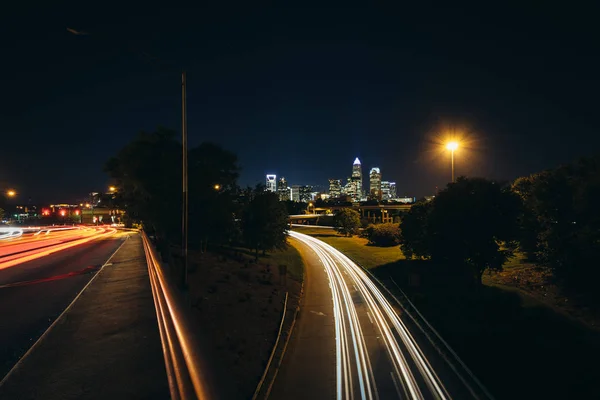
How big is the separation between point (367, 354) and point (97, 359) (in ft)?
49.2

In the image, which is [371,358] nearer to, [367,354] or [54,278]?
[367,354]

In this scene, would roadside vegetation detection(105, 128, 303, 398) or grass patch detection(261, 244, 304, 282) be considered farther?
grass patch detection(261, 244, 304, 282)

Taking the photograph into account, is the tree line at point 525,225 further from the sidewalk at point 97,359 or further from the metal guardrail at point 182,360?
the sidewalk at point 97,359

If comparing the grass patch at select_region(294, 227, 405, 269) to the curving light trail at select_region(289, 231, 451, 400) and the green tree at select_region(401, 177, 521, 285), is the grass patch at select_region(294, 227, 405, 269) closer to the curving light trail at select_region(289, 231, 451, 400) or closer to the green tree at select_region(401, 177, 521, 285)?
the green tree at select_region(401, 177, 521, 285)

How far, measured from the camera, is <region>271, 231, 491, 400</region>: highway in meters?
14.1

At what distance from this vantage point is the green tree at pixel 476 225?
86.4 feet

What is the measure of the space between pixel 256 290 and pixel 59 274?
561 inches

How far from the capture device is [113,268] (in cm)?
1766

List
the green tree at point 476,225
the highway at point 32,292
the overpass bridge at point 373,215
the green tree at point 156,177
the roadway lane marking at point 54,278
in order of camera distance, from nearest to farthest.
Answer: the highway at point 32,292 → the roadway lane marking at point 54,278 → the green tree at point 156,177 → the green tree at point 476,225 → the overpass bridge at point 373,215

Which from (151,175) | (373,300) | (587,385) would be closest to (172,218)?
(151,175)

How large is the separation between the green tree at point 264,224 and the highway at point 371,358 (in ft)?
49.9

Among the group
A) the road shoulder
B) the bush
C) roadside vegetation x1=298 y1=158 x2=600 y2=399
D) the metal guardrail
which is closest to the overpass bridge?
the bush

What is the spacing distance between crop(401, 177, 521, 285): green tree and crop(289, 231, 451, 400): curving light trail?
303 inches

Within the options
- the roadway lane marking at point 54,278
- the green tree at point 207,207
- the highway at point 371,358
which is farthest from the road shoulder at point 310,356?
the roadway lane marking at point 54,278
